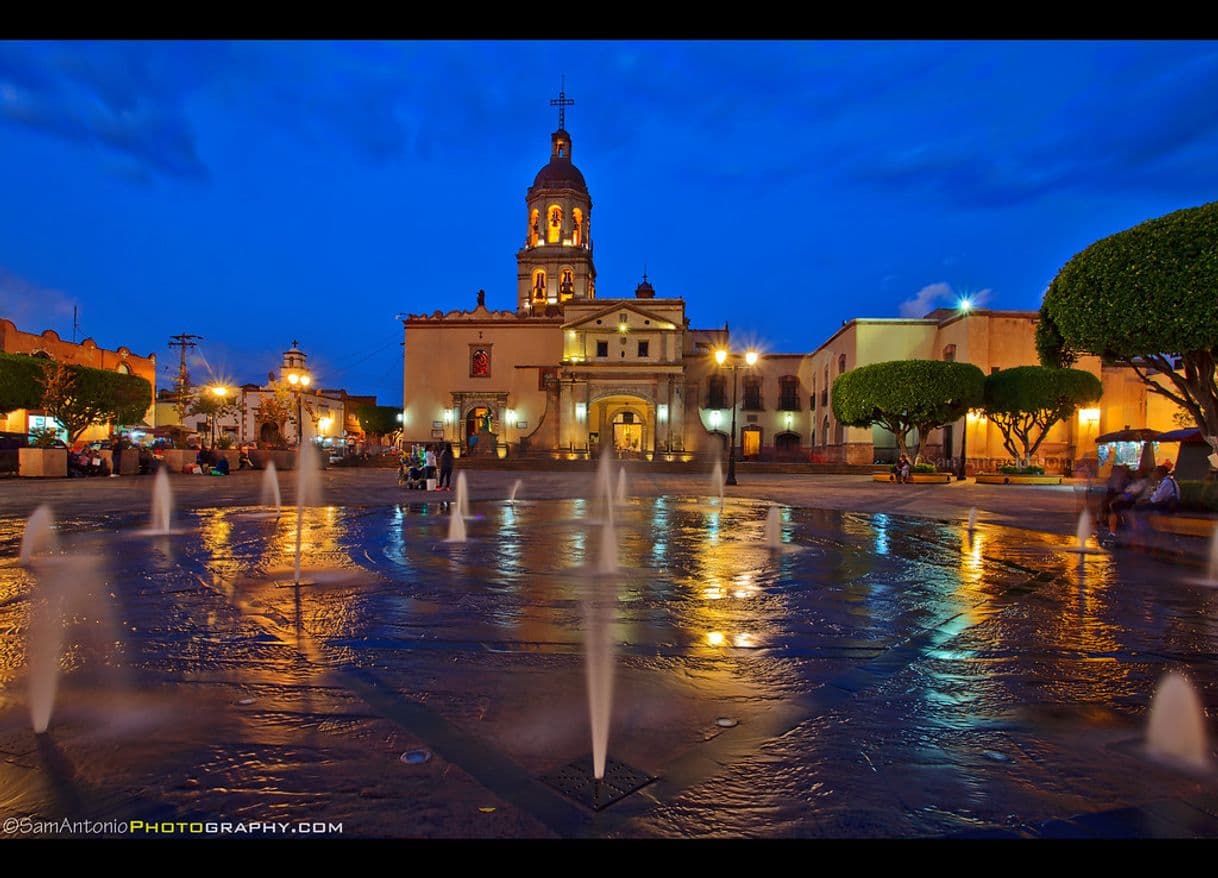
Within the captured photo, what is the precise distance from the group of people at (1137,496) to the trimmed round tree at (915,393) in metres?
18.0

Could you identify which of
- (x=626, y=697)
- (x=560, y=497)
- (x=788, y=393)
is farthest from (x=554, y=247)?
(x=626, y=697)

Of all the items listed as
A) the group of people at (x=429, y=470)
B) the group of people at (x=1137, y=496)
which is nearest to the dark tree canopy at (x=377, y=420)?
the group of people at (x=429, y=470)

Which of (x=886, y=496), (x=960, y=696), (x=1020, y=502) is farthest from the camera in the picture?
(x=886, y=496)

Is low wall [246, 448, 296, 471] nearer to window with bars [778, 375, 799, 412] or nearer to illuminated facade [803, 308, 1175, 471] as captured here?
illuminated facade [803, 308, 1175, 471]

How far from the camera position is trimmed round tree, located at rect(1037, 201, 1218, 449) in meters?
11.4

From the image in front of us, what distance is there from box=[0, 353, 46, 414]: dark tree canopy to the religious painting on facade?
91.3ft

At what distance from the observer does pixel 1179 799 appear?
240 centimetres

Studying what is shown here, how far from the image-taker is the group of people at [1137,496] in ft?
33.8

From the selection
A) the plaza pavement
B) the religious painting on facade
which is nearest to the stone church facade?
the religious painting on facade

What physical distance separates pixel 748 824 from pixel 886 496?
19.4 metres

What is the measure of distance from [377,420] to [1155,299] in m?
71.9

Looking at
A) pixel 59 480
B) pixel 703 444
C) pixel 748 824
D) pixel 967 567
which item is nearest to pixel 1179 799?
pixel 748 824
